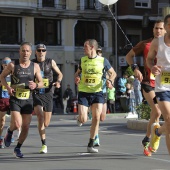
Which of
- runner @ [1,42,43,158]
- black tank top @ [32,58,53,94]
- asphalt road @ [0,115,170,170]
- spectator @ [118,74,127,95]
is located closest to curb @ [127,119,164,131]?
asphalt road @ [0,115,170,170]

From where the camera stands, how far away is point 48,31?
147 feet

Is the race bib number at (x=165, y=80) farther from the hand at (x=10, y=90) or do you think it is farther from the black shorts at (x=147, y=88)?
the hand at (x=10, y=90)

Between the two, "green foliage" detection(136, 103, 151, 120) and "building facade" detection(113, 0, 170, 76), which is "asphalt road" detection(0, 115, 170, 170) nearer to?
"green foliage" detection(136, 103, 151, 120)

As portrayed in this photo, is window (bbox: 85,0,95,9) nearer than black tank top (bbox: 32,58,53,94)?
No

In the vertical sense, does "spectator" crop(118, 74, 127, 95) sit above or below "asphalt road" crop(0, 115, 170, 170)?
below

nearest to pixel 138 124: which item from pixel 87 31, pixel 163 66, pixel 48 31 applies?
pixel 163 66

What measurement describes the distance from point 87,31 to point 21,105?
36821mm

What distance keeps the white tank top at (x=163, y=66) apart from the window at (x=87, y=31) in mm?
37700

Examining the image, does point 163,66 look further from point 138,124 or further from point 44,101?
point 138,124

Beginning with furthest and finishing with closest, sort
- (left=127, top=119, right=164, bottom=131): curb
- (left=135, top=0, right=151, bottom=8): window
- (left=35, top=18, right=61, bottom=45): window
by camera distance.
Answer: (left=135, top=0, right=151, bottom=8): window
(left=35, top=18, right=61, bottom=45): window
(left=127, top=119, right=164, bottom=131): curb

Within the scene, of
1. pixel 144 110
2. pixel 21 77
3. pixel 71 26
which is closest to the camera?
pixel 21 77

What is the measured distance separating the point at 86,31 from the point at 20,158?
36803 mm

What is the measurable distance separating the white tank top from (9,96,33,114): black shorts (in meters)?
2.78

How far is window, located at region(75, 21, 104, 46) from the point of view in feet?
152
